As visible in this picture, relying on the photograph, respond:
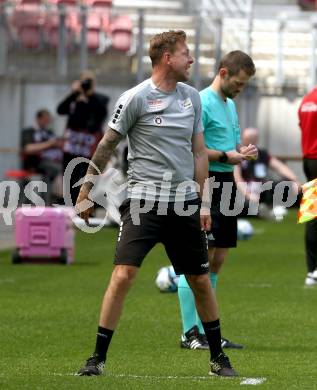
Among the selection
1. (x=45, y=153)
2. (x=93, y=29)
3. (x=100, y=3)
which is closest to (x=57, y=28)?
(x=93, y=29)

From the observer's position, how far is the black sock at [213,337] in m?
9.36

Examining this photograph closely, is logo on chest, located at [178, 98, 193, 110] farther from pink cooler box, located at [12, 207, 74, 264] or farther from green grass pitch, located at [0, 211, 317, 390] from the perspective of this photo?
pink cooler box, located at [12, 207, 74, 264]

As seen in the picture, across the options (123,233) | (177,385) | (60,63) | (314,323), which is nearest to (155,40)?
(123,233)

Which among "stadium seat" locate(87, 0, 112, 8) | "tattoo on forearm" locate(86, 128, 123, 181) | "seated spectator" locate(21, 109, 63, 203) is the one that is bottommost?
"seated spectator" locate(21, 109, 63, 203)

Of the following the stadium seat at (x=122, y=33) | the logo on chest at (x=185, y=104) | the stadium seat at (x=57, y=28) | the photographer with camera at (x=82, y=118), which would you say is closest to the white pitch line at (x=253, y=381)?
the logo on chest at (x=185, y=104)

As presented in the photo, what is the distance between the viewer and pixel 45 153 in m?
25.3

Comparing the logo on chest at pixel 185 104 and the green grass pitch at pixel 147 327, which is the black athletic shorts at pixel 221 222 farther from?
the logo on chest at pixel 185 104

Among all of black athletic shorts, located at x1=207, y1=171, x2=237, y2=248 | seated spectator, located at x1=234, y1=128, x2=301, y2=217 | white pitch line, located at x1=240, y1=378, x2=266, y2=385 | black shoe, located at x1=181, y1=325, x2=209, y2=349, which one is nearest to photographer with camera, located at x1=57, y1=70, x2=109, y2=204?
seated spectator, located at x1=234, y1=128, x2=301, y2=217

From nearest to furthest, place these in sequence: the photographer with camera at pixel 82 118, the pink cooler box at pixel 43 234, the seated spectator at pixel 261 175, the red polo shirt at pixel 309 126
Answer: the red polo shirt at pixel 309 126
the pink cooler box at pixel 43 234
the photographer with camera at pixel 82 118
the seated spectator at pixel 261 175

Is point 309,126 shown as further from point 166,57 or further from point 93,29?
point 93,29

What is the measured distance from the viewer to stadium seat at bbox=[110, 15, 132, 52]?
87.6 ft

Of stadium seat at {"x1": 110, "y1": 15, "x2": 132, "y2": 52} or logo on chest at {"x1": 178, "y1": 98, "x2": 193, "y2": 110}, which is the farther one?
stadium seat at {"x1": 110, "y1": 15, "x2": 132, "y2": 52}

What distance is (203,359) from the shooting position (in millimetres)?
10227

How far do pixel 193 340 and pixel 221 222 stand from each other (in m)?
0.87
